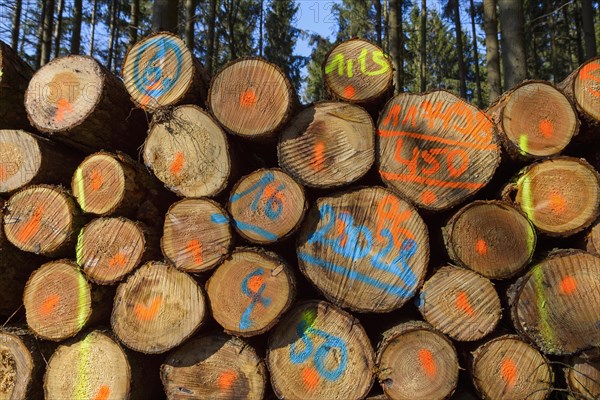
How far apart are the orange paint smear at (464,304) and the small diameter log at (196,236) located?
1196 millimetres

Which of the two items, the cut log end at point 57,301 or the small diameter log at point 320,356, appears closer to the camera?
the small diameter log at point 320,356

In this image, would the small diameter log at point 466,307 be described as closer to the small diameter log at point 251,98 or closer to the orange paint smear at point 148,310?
the small diameter log at point 251,98

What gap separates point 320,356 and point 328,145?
3.58 ft

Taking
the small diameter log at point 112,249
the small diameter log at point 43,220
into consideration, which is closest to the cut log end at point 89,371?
the small diameter log at point 112,249

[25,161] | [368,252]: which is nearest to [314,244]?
[368,252]

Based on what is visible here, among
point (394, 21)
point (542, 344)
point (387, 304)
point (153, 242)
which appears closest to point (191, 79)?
point (153, 242)

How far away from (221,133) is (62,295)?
48.5 inches

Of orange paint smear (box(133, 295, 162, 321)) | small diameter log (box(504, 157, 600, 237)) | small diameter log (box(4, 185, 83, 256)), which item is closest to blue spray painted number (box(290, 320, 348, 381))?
orange paint smear (box(133, 295, 162, 321))

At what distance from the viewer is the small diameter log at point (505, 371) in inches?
94.6

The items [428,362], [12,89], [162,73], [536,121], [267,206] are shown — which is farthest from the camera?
[12,89]

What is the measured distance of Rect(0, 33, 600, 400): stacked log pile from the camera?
2.42 metres

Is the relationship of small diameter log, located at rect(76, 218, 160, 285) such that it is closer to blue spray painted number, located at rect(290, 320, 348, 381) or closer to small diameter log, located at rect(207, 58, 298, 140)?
small diameter log, located at rect(207, 58, 298, 140)

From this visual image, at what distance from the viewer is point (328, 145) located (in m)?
2.53

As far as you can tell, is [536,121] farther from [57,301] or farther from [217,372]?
[57,301]
